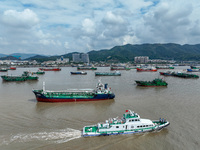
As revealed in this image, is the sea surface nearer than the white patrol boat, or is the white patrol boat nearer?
the sea surface

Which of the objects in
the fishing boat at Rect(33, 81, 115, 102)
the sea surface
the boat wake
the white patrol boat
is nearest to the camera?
the sea surface

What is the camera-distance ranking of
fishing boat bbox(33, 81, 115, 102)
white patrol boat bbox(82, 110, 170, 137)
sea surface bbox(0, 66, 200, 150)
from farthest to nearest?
fishing boat bbox(33, 81, 115, 102) < white patrol boat bbox(82, 110, 170, 137) < sea surface bbox(0, 66, 200, 150)

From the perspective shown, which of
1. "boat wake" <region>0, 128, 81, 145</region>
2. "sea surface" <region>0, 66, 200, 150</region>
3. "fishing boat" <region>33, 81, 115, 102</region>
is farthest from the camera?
"fishing boat" <region>33, 81, 115, 102</region>

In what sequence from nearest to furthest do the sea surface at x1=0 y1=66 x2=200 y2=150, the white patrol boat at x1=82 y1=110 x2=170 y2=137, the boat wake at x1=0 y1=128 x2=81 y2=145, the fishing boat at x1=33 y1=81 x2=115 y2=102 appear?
the sea surface at x1=0 y1=66 x2=200 y2=150, the boat wake at x1=0 y1=128 x2=81 y2=145, the white patrol boat at x1=82 y1=110 x2=170 y2=137, the fishing boat at x1=33 y1=81 x2=115 y2=102

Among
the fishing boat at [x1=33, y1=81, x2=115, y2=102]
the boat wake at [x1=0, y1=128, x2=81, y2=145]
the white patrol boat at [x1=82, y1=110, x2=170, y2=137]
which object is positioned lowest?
the boat wake at [x1=0, y1=128, x2=81, y2=145]

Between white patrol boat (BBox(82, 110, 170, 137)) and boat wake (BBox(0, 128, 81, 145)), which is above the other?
white patrol boat (BBox(82, 110, 170, 137))

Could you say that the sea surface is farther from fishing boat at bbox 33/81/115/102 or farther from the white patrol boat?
fishing boat at bbox 33/81/115/102

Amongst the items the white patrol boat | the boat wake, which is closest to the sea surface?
the boat wake

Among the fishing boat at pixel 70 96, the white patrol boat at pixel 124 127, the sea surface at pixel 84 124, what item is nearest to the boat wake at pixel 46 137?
the sea surface at pixel 84 124

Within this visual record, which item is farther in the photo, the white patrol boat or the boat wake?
the white patrol boat

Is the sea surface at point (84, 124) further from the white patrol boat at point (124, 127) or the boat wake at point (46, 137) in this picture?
the white patrol boat at point (124, 127)
